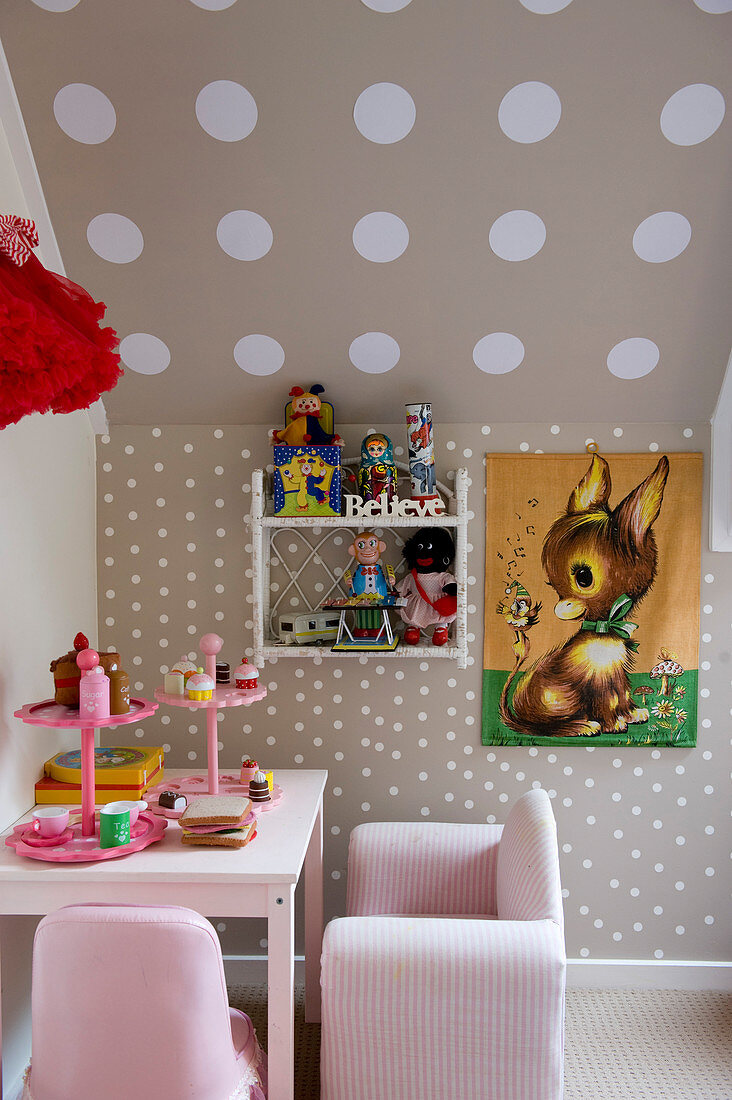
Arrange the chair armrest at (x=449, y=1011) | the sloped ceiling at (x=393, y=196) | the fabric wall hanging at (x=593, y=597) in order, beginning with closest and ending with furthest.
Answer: the chair armrest at (x=449, y=1011)
the sloped ceiling at (x=393, y=196)
the fabric wall hanging at (x=593, y=597)

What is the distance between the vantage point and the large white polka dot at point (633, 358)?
7.23 ft

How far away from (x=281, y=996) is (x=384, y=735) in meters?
0.92

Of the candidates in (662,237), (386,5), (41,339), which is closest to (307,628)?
(41,339)

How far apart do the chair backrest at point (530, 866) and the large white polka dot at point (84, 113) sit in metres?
1.76

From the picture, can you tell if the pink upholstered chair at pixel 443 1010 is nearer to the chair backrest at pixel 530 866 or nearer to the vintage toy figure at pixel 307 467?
the chair backrest at pixel 530 866

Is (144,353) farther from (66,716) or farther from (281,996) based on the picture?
(281,996)

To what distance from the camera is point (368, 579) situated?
7.43 feet

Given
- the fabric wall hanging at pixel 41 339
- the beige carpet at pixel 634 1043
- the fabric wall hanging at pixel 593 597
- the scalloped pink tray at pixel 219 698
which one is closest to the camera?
the fabric wall hanging at pixel 41 339

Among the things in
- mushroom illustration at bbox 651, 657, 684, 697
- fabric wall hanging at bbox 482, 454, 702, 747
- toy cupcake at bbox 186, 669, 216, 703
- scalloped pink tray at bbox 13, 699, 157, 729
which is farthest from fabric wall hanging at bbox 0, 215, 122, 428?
mushroom illustration at bbox 651, 657, 684, 697

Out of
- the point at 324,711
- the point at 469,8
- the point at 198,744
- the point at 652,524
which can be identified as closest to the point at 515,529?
the point at 652,524

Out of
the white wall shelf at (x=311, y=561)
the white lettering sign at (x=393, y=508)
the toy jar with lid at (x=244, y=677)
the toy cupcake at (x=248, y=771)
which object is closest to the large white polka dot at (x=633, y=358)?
the white wall shelf at (x=311, y=561)

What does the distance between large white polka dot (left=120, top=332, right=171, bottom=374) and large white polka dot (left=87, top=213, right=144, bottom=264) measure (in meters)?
0.22

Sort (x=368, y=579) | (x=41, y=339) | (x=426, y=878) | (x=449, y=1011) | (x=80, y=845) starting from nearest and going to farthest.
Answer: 1. (x=41, y=339)
2. (x=449, y=1011)
3. (x=80, y=845)
4. (x=426, y=878)
5. (x=368, y=579)

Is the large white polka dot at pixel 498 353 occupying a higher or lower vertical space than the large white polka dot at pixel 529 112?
lower
